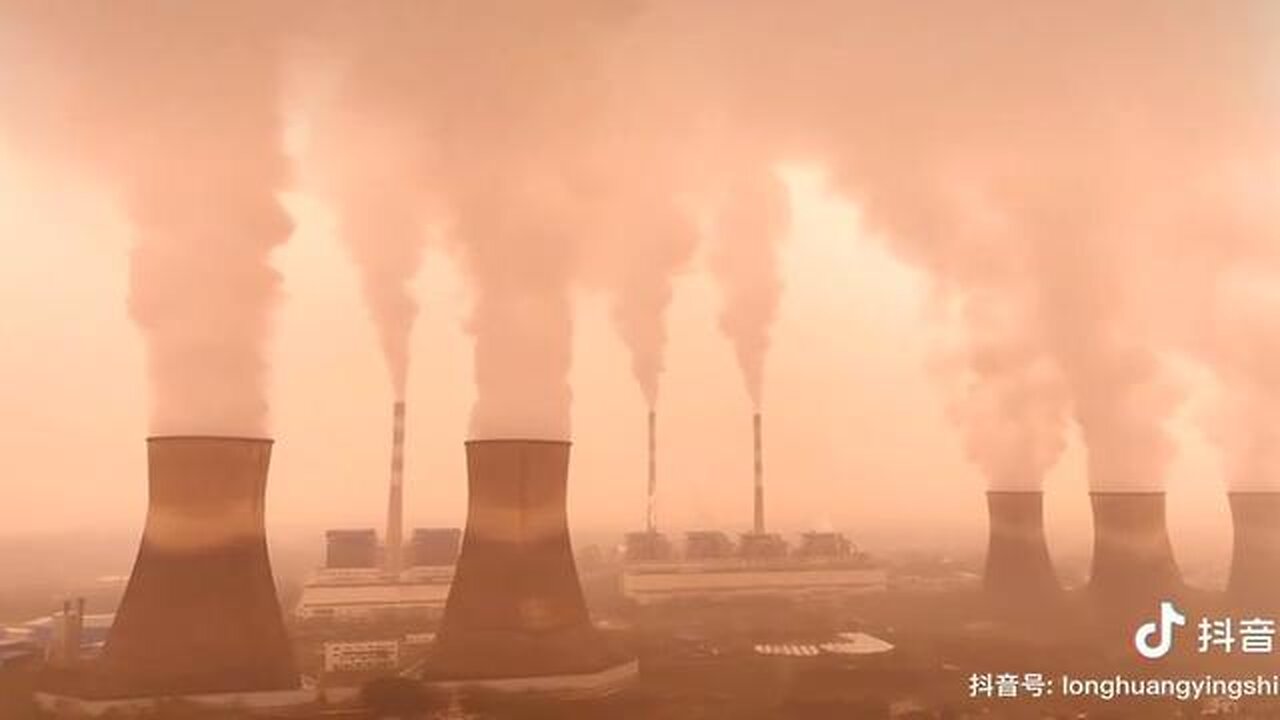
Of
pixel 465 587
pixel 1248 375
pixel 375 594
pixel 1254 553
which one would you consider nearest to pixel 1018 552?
pixel 1254 553

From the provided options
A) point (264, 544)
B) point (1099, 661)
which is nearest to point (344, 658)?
point (264, 544)

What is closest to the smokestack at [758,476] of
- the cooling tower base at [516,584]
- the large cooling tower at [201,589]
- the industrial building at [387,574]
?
the cooling tower base at [516,584]

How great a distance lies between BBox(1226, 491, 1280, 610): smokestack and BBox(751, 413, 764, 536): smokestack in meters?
1.57

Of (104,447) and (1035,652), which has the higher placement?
(104,447)

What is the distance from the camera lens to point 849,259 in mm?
3375

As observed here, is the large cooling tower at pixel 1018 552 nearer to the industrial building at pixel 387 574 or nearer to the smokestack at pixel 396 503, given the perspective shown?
the industrial building at pixel 387 574

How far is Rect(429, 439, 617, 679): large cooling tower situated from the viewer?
307 centimetres

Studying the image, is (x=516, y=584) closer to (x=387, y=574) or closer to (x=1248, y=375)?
(x=387, y=574)

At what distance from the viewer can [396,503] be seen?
10.2 feet

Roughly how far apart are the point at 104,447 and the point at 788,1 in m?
2.48

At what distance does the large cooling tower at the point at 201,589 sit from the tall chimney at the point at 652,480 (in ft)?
3.58

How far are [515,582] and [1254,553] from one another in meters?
2.41

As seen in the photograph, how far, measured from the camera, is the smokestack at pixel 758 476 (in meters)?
3.28

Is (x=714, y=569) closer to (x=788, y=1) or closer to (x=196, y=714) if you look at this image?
(x=196, y=714)
